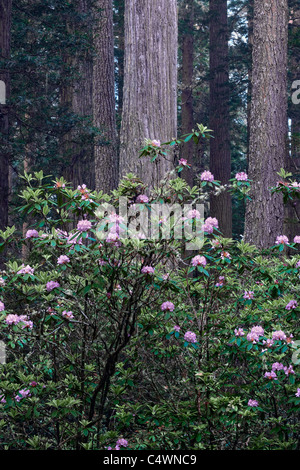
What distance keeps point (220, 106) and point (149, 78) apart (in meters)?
14.1

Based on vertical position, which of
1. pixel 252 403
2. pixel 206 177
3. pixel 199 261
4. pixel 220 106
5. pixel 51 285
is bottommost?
pixel 252 403

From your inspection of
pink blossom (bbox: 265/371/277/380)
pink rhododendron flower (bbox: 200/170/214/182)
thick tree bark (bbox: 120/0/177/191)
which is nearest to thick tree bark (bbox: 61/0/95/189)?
thick tree bark (bbox: 120/0/177/191)

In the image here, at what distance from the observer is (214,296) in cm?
376

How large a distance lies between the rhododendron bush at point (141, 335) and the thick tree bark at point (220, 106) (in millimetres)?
13778

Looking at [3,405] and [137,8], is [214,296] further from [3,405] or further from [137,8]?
[137,8]

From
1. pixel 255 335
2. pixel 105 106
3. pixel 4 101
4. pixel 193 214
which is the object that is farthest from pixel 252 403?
pixel 105 106

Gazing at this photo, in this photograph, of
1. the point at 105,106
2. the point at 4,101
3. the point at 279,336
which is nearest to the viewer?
the point at 279,336

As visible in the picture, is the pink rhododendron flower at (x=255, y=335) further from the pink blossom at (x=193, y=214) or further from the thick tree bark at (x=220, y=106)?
the thick tree bark at (x=220, y=106)

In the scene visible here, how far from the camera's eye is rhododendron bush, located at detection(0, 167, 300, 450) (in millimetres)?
3246

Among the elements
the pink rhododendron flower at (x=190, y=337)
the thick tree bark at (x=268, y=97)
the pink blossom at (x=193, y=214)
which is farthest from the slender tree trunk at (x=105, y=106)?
the pink rhododendron flower at (x=190, y=337)

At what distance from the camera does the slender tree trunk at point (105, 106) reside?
1371 cm

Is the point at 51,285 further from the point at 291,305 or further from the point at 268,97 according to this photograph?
the point at 268,97

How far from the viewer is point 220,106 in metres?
19.5

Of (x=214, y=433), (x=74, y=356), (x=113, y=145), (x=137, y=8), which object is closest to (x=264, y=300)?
(x=214, y=433)
